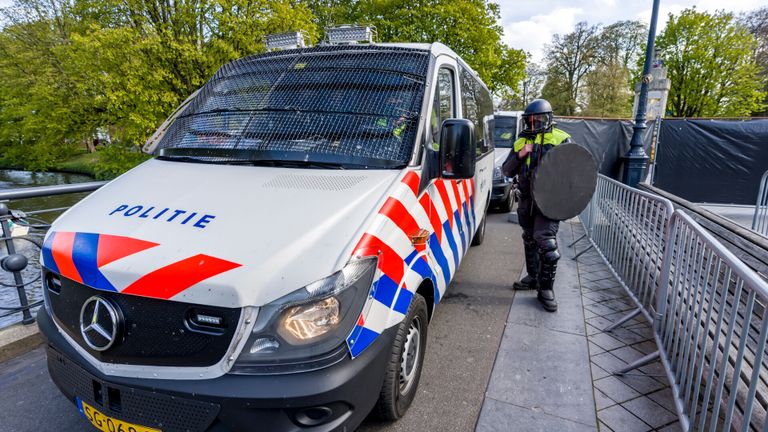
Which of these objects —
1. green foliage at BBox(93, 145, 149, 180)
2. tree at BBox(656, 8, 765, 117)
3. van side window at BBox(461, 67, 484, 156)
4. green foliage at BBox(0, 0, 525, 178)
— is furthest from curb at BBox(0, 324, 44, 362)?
tree at BBox(656, 8, 765, 117)

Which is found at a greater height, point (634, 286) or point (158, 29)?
point (158, 29)

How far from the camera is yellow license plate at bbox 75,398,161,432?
1703 mm

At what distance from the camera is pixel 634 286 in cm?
396

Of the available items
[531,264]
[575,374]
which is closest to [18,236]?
[575,374]

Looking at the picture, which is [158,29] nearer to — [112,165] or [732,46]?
[112,165]

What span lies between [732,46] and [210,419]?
110 ft

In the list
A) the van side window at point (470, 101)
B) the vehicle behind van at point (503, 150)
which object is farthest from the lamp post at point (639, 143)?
the van side window at point (470, 101)

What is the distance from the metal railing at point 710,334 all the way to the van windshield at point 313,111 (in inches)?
A: 69.5

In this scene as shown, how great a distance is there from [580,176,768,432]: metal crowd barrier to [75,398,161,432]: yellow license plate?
2509mm

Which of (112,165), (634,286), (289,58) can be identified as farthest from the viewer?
(112,165)

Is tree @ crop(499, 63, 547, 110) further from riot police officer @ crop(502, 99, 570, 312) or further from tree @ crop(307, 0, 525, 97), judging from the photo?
riot police officer @ crop(502, 99, 570, 312)

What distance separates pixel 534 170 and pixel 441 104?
1.37 metres

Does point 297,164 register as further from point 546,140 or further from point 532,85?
point 532,85

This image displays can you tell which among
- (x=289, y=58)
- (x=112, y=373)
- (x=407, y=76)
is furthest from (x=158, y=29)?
(x=112, y=373)
